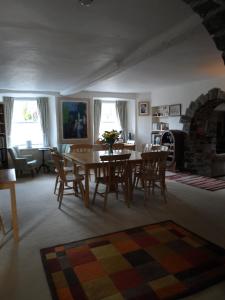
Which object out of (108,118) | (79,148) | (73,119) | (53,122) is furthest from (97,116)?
(79,148)

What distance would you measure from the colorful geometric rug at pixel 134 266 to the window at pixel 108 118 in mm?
5776

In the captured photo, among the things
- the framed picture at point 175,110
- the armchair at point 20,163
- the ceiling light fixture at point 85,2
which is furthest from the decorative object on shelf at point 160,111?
the ceiling light fixture at point 85,2

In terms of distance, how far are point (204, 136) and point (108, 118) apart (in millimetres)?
3357

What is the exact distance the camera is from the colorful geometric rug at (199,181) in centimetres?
498

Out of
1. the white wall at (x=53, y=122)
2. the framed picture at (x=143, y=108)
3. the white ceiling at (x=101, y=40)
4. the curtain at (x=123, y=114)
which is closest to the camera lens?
the white ceiling at (x=101, y=40)

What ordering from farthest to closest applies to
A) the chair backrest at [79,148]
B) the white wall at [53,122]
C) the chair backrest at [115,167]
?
the white wall at [53,122], the chair backrest at [79,148], the chair backrest at [115,167]

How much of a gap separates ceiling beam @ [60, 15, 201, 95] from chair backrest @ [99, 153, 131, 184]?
1446mm

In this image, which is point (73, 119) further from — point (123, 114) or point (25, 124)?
point (123, 114)

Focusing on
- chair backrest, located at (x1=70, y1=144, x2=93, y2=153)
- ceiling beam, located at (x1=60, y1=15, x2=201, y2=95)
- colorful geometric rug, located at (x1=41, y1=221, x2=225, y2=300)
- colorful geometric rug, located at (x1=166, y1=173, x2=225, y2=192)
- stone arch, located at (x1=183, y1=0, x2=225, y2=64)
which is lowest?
colorful geometric rug, located at (x1=41, y1=221, x2=225, y2=300)

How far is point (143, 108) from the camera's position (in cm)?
812

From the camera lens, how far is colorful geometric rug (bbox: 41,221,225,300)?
197 cm

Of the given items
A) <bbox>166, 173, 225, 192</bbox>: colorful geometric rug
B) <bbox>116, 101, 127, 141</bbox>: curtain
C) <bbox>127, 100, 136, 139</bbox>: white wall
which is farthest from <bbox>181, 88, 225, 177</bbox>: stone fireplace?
<bbox>116, 101, 127, 141</bbox>: curtain

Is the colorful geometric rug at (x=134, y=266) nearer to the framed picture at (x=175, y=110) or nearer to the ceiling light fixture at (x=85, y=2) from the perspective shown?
the ceiling light fixture at (x=85, y=2)

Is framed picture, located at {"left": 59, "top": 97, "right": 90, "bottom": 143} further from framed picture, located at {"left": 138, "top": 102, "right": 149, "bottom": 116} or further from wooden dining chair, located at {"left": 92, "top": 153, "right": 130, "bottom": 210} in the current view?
wooden dining chair, located at {"left": 92, "top": 153, "right": 130, "bottom": 210}
